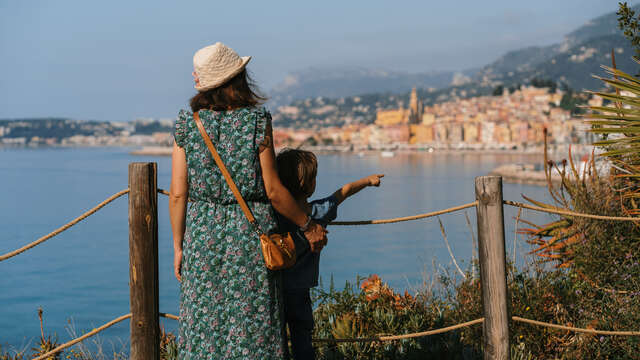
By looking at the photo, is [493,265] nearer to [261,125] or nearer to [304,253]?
[304,253]

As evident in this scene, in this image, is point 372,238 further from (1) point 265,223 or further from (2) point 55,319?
(1) point 265,223

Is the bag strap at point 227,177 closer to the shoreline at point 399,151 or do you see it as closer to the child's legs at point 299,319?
the child's legs at point 299,319

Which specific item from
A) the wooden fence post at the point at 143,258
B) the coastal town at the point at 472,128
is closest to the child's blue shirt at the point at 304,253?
the wooden fence post at the point at 143,258

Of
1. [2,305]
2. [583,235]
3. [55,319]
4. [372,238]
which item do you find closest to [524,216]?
[372,238]

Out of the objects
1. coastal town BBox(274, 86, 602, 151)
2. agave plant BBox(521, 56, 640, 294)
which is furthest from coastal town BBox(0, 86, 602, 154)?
agave plant BBox(521, 56, 640, 294)

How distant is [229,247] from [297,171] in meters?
0.34

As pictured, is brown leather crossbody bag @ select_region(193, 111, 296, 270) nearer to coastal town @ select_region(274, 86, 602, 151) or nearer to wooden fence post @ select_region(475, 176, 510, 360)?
wooden fence post @ select_region(475, 176, 510, 360)

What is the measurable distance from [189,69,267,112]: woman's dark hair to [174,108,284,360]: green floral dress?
28 millimetres

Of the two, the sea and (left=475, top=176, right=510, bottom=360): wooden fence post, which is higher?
(left=475, top=176, right=510, bottom=360): wooden fence post

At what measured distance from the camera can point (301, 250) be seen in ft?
6.94

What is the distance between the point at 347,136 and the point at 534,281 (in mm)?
135104

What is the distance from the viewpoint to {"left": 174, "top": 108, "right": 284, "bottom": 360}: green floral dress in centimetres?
197

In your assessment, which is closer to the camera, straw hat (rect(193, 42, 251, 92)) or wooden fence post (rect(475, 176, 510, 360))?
straw hat (rect(193, 42, 251, 92))

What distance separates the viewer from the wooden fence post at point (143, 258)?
7.58 feet
